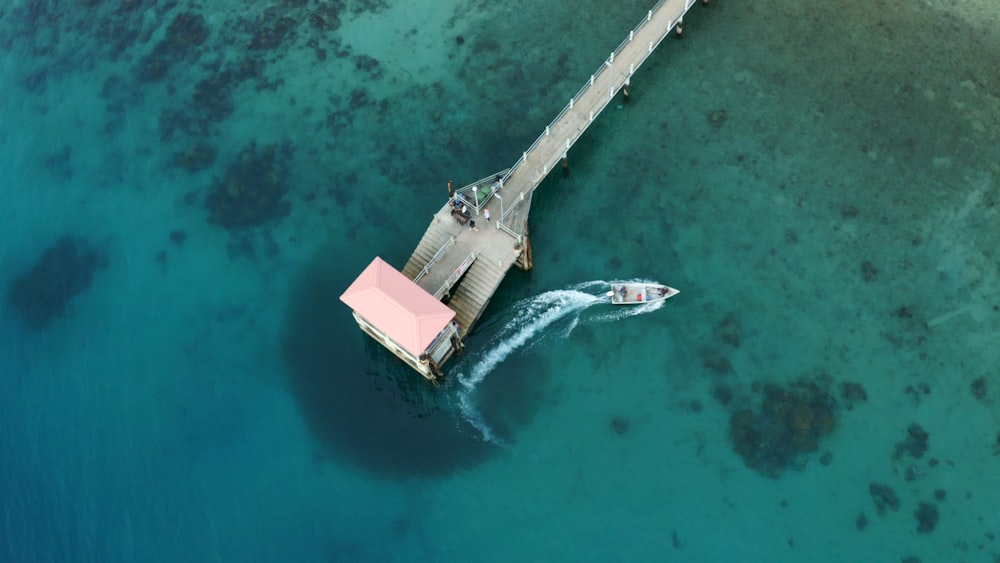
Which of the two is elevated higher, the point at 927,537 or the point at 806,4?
the point at 806,4

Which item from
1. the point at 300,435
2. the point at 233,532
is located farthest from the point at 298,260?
the point at 233,532

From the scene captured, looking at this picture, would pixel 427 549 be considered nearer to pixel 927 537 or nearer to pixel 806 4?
pixel 927 537

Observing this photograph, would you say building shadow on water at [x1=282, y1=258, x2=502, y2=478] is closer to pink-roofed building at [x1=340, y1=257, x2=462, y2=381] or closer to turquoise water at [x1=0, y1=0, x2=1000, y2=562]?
turquoise water at [x1=0, y1=0, x2=1000, y2=562]

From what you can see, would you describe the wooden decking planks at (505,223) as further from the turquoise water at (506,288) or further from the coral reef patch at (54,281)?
the coral reef patch at (54,281)

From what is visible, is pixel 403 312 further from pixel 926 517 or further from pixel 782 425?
pixel 926 517

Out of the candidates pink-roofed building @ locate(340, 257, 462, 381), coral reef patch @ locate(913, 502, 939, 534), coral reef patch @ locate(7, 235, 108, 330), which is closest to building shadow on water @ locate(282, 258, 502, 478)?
pink-roofed building @ locate(340, 257, 462, 381)

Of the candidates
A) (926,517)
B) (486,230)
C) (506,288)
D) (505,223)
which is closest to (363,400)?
(506,288)
